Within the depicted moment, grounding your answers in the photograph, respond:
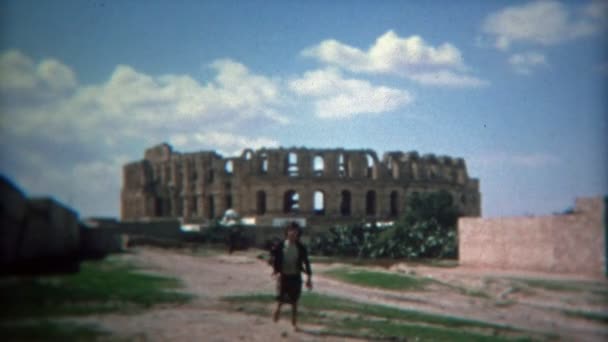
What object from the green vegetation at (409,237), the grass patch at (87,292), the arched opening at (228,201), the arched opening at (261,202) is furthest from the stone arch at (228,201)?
the grass patch at (87,292)

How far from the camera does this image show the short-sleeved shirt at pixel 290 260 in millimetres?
8992

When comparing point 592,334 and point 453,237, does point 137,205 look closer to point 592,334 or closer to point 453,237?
point 453,237

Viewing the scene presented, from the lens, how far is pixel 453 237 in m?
29.7

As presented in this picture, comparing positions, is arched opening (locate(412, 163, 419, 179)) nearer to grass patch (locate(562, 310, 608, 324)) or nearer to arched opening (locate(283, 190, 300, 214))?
arched opening (locate(283, 190, 300, 214))

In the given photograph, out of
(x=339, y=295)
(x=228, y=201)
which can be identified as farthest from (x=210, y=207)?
(x=339, y=295)

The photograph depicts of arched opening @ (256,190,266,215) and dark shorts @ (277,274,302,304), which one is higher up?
arched opening @ (256,190,266,215)

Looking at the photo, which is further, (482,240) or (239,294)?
(482,240)

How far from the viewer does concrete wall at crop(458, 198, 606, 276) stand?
16.9 metres

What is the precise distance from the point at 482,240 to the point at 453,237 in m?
7.14

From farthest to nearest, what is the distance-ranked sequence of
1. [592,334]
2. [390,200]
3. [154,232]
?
[390,200]
[154,232]
[592,334]

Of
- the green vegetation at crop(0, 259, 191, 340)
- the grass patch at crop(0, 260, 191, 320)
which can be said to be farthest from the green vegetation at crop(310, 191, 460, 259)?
the green vegetation at crop(0, 259, 191, 340)

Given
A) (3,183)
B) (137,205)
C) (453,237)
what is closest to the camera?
(3,183)

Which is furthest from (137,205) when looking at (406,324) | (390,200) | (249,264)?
(406,324)

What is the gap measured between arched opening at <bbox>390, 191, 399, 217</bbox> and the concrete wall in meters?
21.6
